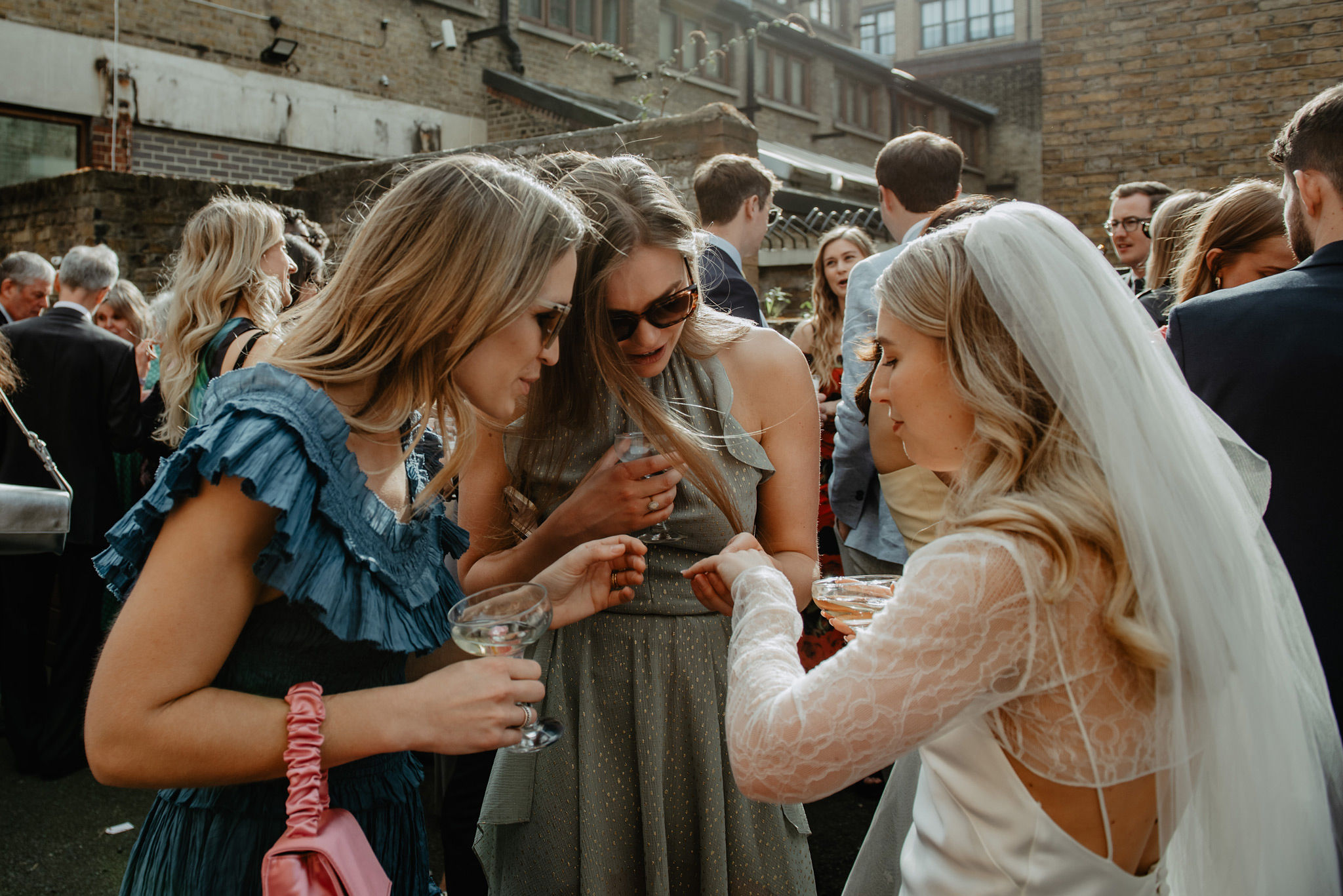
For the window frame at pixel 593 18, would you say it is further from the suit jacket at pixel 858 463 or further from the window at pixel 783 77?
the suit jacket at pixel 858 463

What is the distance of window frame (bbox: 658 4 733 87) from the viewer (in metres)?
19.3

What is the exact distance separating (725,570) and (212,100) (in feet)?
45.6

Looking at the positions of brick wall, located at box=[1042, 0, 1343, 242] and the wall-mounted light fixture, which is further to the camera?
the wall-mounted light fixture

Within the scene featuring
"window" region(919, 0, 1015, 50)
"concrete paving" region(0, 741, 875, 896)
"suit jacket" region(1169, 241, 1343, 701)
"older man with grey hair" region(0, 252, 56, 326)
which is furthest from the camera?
"window" region(919, 0, 1015, 50)

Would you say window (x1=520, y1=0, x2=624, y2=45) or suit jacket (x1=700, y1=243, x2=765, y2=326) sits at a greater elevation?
window (x1=520, y1=0, x2=624, y2=45)

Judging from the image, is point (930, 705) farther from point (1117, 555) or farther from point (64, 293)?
point (64, 293)

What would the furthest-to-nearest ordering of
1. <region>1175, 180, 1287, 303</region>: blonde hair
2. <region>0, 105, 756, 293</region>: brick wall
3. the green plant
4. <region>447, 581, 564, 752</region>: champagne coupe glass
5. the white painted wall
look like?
the white painted wall, <region>0, 105, 756, 293</region>: brick wall, the green plant, <region>1175, 180, 1287, 303</region>: blonde hair, <region>447, 581, 564, 752</region>: champagne coupe glass

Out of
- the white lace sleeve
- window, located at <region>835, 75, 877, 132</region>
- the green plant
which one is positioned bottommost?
the white lace sleeve

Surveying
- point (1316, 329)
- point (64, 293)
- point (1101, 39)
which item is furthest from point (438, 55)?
point (1316, 329)

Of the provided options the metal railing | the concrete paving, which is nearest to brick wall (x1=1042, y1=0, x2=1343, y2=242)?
the metal railing

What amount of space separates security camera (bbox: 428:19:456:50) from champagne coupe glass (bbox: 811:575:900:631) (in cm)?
1540

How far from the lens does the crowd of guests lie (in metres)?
1.25

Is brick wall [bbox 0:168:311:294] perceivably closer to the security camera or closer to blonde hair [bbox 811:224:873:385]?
blonde hair [bbox 811:224:873:385]

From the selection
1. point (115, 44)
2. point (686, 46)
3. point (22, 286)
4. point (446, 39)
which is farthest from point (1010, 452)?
point (686, 46)
